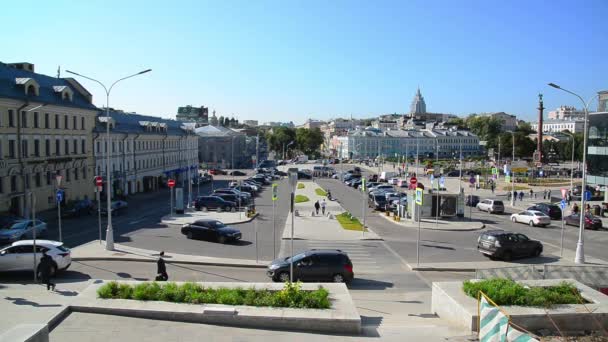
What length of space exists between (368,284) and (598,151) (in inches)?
1769

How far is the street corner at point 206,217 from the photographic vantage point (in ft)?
123

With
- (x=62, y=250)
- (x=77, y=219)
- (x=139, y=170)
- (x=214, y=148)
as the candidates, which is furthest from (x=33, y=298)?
(x=214, y=148)

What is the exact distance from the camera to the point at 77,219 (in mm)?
39562

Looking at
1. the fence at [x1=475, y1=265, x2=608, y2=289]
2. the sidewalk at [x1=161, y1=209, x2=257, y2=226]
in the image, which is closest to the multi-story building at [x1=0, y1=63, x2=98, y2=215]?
the sidewalk at [x1=161, y1=209, x2=257, y2=226]

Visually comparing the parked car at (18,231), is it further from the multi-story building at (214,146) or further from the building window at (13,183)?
the multi-story building at (214,146)

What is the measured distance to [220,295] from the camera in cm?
Answer: 1371

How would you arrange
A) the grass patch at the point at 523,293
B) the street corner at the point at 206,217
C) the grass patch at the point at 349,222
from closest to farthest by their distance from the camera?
the grass patch at the point at 523,293, the grass patch at the point at 349,222, the street corner at the point at 206,217

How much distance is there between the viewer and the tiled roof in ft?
129

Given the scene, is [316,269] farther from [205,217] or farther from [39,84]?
[39,84]

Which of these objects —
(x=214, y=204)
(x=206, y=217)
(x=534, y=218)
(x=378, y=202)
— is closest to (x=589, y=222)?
(x=534, y=218)

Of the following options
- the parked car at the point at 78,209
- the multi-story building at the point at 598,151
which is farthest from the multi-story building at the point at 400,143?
the parked car at the point at 78,209

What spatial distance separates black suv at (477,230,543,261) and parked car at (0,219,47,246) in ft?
78.9

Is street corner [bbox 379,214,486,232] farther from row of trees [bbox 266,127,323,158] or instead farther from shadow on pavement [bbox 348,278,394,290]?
row of trees [bbox 266,127,323,158]

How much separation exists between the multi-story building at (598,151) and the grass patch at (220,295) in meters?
50.2
